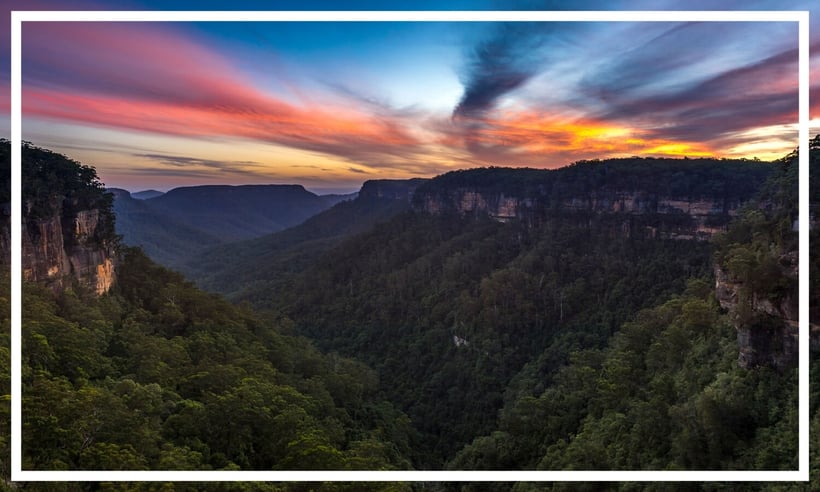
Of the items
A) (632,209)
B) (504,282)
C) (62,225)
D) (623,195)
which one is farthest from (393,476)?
(623,195)

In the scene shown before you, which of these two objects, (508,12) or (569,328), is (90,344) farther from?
(569,328)

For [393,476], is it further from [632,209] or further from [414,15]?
[632,209]

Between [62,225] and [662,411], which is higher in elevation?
[62,225]

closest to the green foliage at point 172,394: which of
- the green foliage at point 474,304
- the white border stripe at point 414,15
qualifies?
the white border stripe at point 414,15

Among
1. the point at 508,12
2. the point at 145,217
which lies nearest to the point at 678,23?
the point at 508,12

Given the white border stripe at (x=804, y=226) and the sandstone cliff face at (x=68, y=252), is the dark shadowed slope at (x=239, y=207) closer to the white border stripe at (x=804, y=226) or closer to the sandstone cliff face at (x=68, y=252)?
the sandstone cliff face at (x=68, y=252)

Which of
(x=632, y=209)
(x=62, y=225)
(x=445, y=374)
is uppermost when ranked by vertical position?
(x=632, y=209)

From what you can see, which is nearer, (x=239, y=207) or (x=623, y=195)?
(x=623, y=195)
